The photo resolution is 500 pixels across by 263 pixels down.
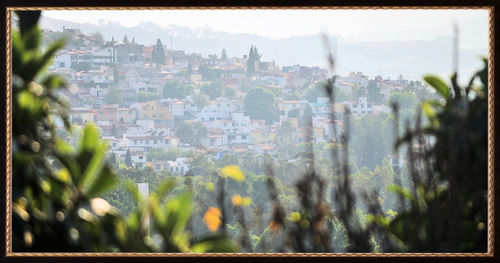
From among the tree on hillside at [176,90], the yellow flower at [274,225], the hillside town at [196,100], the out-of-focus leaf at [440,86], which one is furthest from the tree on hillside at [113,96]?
the out-of-focus leaf at [440,86]

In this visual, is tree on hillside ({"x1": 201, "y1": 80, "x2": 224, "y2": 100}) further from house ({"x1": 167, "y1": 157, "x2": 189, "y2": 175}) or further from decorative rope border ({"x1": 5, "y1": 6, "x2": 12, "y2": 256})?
decorative rope border ({"x1": 5, "y1": 6, "x2": 12, "y2": 256})

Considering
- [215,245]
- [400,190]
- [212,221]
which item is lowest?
[215,245]

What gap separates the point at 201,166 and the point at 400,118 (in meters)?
0.96

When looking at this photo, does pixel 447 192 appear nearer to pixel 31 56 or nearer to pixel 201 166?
pixel 201 166

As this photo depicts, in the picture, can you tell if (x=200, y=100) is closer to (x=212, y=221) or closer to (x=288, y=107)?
(x=288, y=107)

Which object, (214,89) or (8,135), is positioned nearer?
(8,135)

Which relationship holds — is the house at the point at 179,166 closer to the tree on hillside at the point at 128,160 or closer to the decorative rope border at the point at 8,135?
the tree on hillside at the point at 128,160

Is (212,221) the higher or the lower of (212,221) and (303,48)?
the lower

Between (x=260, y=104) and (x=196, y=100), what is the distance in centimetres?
30

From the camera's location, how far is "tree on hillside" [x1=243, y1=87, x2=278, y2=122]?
3.08m

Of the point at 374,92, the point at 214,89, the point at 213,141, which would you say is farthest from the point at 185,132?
the point at 374,92

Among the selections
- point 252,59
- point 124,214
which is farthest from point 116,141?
point 252,59

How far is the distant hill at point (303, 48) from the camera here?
9.98 ft

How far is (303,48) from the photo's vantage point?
308cm
